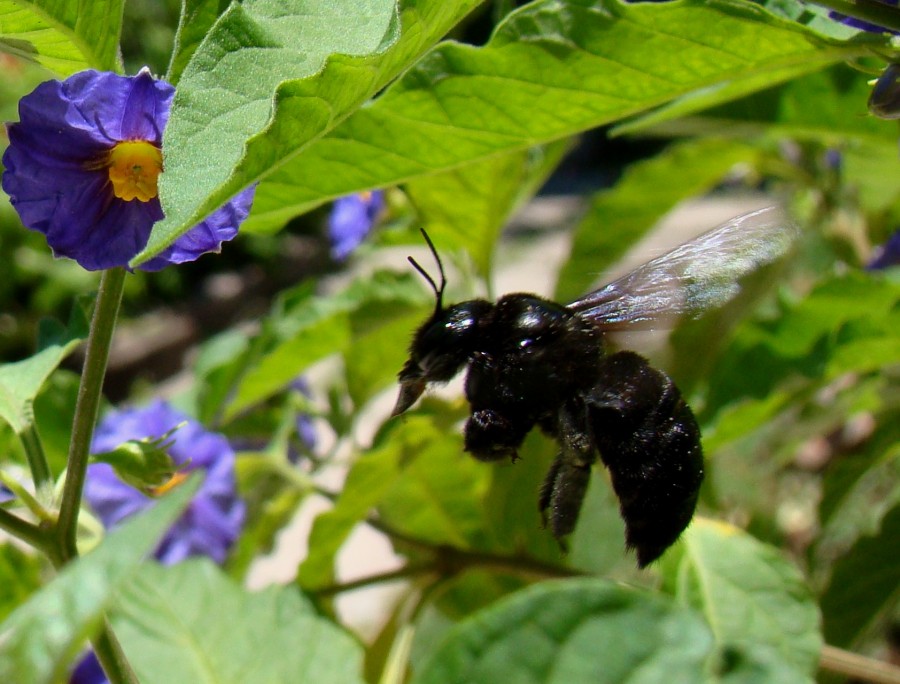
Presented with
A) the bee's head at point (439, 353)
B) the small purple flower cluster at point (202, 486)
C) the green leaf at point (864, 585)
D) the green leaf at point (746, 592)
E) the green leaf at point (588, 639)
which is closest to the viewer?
the green leaf at point (588, 639)

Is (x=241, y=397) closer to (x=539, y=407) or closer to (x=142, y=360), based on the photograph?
(x=539, y=407)

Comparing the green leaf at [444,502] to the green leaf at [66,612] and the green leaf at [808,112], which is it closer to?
the green leaf at [808,112]

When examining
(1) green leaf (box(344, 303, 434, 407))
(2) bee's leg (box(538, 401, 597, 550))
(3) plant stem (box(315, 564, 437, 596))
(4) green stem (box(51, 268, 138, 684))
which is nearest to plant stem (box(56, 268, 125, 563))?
(4) green stem (box(51, 268, 138, 684))

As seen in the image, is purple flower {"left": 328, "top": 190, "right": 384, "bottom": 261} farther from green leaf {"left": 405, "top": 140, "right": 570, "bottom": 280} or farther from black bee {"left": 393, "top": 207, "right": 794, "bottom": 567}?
black bee {"left": 393, "top": 207, "right": 794, "bottom": 567}

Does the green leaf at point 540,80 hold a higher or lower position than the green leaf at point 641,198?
higher

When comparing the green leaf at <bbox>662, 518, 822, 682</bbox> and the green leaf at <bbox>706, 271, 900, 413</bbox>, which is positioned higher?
the green leaf at <bbox>706, 271, 900, 413</bbox>

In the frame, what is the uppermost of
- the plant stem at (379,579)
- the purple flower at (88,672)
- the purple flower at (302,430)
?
the purple flower at (88,672)

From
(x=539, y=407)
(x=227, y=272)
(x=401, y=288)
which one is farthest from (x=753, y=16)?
(x=227, y=272)

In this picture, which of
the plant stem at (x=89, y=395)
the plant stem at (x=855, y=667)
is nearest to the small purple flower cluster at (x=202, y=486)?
the plant stem at (x=89, y=395)
